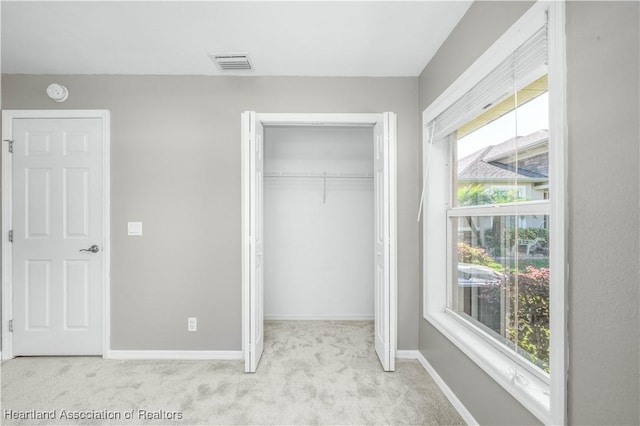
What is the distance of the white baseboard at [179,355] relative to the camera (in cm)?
262

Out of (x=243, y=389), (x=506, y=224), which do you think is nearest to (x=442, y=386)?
(x=506, y=224)

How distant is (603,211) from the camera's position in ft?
3.18

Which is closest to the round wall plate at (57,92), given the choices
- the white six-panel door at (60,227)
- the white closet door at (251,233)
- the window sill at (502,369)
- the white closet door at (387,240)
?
the white six-panel door at (60,227)

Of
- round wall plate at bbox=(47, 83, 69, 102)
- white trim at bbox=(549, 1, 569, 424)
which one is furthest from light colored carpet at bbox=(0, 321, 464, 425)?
round wall plate at bbox=(47, 83, 69, 102)

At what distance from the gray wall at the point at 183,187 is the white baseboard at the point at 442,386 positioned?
0.43ft

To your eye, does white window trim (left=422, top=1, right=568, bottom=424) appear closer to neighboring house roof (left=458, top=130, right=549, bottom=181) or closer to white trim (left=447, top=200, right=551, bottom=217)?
white trim (left=447, top=200, right=551, bottom=217)

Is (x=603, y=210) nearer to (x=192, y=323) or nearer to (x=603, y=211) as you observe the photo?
(x=603, y=211)

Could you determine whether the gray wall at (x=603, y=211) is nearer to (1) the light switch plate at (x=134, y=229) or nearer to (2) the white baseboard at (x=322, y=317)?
(2) the white baseboard at (x=322, y=317)

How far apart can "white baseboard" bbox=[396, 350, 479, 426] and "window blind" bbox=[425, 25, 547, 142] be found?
5.83 feet

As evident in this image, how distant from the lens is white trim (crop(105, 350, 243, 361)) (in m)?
2.62

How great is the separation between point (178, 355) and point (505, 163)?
291 centimetres

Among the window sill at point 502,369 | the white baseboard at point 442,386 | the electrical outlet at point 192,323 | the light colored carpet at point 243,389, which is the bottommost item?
the light colored carpet at point 243,389

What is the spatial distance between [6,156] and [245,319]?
2548 mm

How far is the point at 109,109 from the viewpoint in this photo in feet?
8.69
